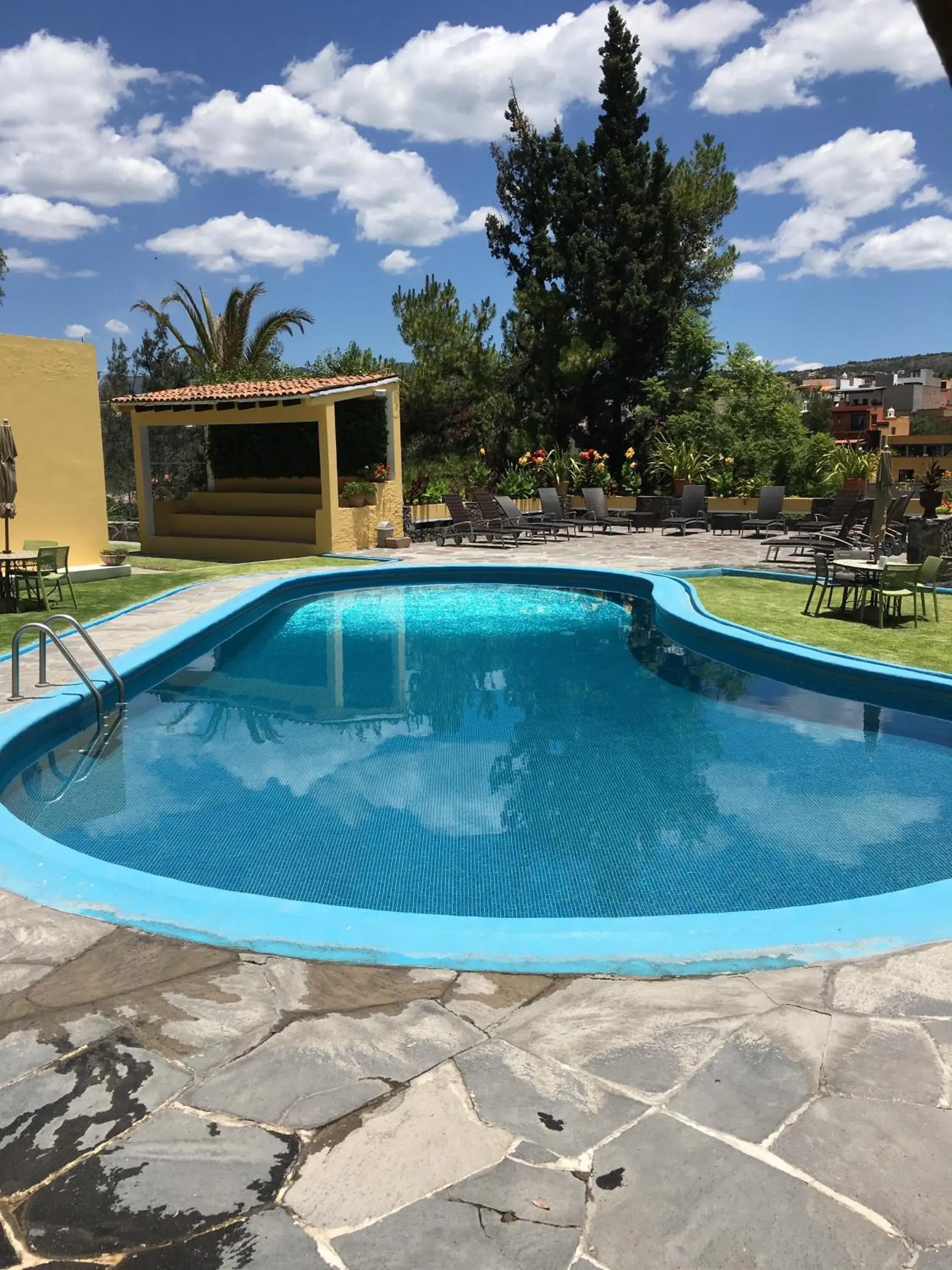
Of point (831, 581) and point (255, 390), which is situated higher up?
point (255, 390)

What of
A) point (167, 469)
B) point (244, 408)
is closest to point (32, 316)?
point (167, 469)

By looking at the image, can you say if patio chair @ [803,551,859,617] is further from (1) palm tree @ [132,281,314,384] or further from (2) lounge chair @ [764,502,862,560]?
(1) palm tree @ [132,281,314,384]

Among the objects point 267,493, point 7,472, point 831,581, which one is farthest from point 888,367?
point 7,472

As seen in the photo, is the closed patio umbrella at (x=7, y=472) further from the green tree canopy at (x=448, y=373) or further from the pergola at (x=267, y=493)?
the green tree canopy at (x=448, y=373)

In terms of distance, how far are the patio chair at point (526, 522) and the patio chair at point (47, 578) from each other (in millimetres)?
9410

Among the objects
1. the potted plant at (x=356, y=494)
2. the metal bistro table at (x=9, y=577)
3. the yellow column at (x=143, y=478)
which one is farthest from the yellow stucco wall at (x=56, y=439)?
the yellow column at (x=143, y=478)

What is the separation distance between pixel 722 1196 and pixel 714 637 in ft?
27.9

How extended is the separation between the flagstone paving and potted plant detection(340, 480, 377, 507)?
52.4ft

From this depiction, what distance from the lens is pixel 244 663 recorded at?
1080cm

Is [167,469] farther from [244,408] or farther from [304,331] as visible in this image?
[304,331]

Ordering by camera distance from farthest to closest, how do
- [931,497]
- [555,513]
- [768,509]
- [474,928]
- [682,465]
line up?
1. [682,465]
2. [555,513]
3. [768,509]
4. [931,497]
5. [474,928]

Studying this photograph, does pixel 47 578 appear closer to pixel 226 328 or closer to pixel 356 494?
pixel 356 494

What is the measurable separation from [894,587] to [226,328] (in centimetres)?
2387

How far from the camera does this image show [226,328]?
2895 centimetres
